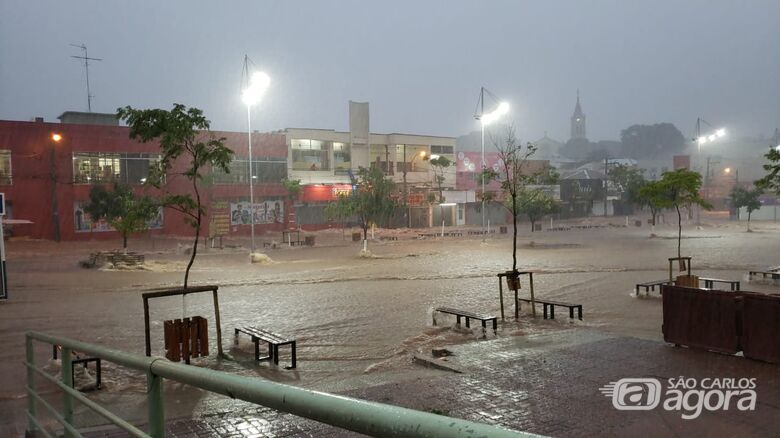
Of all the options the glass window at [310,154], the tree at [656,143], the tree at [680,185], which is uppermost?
the tree at [656,143]

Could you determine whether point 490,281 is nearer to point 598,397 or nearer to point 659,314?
point 659,314

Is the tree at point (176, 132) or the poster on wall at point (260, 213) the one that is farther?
the poster on wall at point (260, 213)

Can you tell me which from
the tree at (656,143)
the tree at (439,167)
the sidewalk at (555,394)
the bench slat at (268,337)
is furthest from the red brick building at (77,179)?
the tree at (656,143)

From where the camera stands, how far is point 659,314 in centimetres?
1360

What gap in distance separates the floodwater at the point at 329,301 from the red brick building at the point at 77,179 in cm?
882

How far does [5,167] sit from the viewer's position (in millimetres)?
40344

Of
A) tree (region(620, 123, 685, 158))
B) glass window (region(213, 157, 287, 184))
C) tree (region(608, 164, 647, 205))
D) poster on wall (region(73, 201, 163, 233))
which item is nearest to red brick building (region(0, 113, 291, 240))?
poster on wall (region(73, 201, 163, 233))

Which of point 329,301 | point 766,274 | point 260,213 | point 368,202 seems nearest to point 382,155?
point 260,213

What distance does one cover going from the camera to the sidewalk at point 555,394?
20.4ft

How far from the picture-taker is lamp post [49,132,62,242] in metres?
41.2

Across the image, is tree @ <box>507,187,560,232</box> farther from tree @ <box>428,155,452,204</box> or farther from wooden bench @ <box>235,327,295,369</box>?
wooden bench @ <box>235,327,295,369</box>

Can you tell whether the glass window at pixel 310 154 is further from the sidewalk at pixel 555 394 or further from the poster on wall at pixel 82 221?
the sidewalk at pixel 555 394

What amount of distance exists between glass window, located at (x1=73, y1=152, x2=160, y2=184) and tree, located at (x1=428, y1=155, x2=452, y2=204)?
95.2ft

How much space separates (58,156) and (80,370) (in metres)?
38.3
